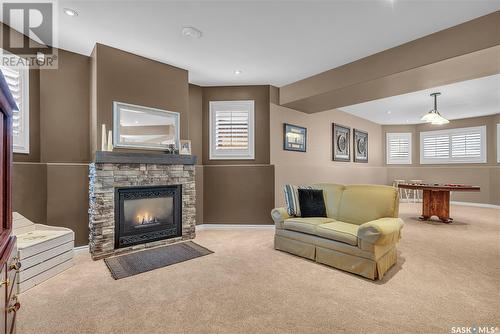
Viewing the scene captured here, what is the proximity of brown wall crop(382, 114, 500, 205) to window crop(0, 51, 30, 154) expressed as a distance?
9.60 m

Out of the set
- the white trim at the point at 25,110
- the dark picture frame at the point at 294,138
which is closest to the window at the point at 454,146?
the dark picture frame at the point at 294,138

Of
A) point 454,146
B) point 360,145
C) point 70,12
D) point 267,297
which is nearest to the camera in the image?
point 267,297

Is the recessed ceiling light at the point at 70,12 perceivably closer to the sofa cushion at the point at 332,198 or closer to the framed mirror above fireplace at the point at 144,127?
the framed mirror above fireplace at the point at 144,127

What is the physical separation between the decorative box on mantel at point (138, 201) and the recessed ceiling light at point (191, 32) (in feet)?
5.70

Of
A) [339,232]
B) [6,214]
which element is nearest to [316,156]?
[339,232]

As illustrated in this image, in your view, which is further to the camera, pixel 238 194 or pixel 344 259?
pixel 238 194

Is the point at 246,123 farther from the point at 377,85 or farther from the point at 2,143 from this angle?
the point at 2,143

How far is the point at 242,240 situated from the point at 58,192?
2748 mm

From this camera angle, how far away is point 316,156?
5.97m

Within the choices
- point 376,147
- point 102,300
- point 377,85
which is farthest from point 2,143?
point 376,147

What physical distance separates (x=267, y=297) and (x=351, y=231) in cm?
127

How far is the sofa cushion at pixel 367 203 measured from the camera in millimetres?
3064

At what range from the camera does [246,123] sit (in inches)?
191

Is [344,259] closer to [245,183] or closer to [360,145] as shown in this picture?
[245,183]
